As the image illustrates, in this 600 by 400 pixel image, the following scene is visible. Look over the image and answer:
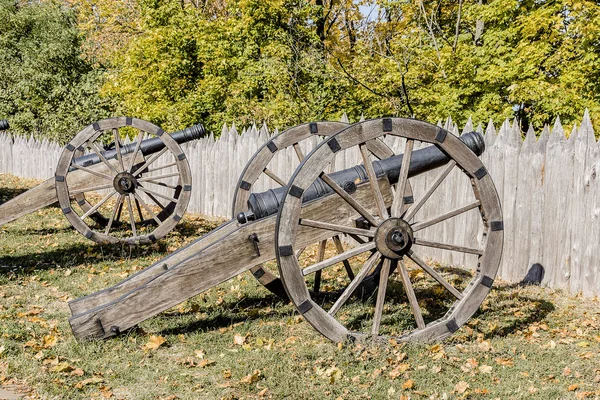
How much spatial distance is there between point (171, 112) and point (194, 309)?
1317 centimetres

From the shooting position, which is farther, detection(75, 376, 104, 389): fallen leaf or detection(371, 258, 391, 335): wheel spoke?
detection(371, 258, 391, 335): wheel spoke

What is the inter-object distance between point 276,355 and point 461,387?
4.49ft

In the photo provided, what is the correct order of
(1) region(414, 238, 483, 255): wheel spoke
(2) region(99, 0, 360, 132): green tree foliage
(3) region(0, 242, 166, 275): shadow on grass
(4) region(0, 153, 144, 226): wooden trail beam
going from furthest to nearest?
(2) region(99, 0, 360, 132): green tree foliage, (4) region(0, 153, 144, 226): wooden trail beam, (3) region(0, 242, 166, 275): shadow on grass, (1) region(414, 238, 483, 255): wheel spoke

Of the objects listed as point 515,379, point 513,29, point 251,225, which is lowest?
point 515,379

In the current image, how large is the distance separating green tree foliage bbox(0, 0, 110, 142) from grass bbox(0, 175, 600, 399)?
20464 millimetres

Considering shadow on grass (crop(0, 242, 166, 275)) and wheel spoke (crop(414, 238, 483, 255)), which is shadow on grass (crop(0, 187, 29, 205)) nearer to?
shadow on grass (crop(0, 242, 166, 275))

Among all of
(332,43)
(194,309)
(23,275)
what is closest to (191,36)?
(332,43)

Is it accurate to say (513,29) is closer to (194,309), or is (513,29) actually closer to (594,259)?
(594,259)

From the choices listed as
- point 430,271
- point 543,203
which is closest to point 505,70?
point 543,203

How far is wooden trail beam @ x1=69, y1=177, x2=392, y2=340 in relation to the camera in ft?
14.9

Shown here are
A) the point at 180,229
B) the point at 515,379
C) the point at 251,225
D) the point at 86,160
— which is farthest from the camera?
the point at 180,229

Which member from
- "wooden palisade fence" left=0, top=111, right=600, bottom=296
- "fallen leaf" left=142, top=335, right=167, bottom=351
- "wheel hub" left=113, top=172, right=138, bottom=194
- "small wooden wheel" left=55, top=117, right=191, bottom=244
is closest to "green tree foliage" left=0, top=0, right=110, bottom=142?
"small wooden wheel" left=55, top=117, right=191, bottom=244

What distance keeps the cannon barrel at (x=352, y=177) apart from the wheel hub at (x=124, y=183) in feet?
13.4

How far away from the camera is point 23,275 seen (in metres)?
6.88
